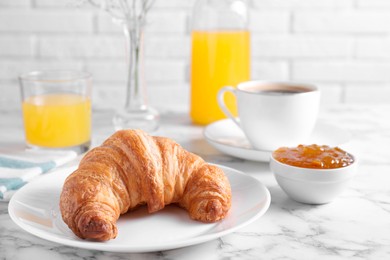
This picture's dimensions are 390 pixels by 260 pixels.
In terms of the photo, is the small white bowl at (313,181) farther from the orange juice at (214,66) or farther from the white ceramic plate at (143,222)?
the orange juice at (214,66)

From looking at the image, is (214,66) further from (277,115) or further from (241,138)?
(277,115)

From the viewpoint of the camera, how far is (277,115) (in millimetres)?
1290

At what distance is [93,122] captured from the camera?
1685mm

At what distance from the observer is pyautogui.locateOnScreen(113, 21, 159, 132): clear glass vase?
1536mm

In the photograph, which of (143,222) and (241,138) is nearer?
(143,222)

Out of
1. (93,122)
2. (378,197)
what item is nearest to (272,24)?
(93,122)

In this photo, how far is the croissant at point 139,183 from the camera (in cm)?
88

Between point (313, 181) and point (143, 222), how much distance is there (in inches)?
11.8

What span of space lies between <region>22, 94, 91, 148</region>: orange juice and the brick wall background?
30.9 inches

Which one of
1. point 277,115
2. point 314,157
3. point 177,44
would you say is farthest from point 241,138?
point 177,44

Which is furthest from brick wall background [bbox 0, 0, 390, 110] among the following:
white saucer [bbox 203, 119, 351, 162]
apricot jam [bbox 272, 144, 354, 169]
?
apricot jam [bbox 272, 144, 354, 169]

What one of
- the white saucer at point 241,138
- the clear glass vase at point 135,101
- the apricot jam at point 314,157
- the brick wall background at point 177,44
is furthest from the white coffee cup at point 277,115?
the brick wall background at point 177,44

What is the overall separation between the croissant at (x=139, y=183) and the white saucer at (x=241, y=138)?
0.25 meters

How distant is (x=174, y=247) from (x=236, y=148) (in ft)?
1.58
